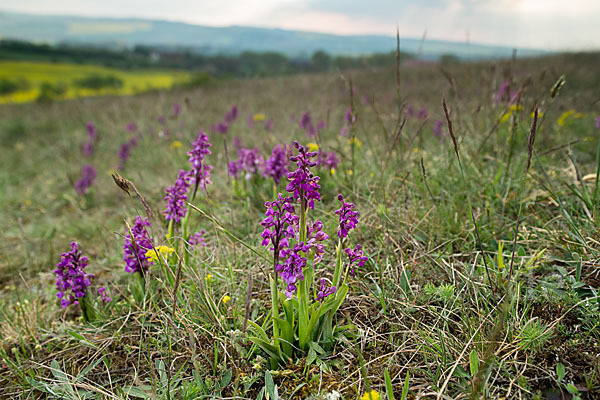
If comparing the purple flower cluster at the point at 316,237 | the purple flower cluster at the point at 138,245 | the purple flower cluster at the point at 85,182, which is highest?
the purple flower cluster at the point at 316,237

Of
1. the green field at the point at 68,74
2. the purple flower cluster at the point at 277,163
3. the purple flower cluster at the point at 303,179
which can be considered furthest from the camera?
the green field at the point at 68,74

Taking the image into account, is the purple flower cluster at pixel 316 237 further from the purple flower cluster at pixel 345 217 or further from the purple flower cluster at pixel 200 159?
the purple flower cluster at pixel 200 159

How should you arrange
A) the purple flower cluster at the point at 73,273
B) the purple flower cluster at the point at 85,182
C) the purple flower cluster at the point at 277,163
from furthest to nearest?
the purple flower cluster at the point at 85,182, the purple flower cluster at the point at 277,163, the purple flower cluster at the point at 73,273

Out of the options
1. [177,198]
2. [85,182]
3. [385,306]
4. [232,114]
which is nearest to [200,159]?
[177,198]

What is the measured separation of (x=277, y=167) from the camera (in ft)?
8.98

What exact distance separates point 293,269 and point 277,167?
1.46 metres

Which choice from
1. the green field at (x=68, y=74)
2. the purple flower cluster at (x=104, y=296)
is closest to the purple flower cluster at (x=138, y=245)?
the purple flower cluster at (x=104, y=296)

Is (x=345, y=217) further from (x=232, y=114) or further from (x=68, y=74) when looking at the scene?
(x=68, y=74)

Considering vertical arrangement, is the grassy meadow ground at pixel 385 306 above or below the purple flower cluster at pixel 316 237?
below

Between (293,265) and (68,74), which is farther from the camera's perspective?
(68,74)

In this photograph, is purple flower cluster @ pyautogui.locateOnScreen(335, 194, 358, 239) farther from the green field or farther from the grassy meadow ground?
the green field

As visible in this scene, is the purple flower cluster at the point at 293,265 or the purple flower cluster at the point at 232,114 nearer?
the purple flower cluster at the point at 293,265

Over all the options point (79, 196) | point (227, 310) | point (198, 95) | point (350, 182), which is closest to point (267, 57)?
point (198, 95)

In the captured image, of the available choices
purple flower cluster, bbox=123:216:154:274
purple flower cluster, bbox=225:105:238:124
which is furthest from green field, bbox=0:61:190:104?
purple flower cluster, bbox=123:216:154:274
